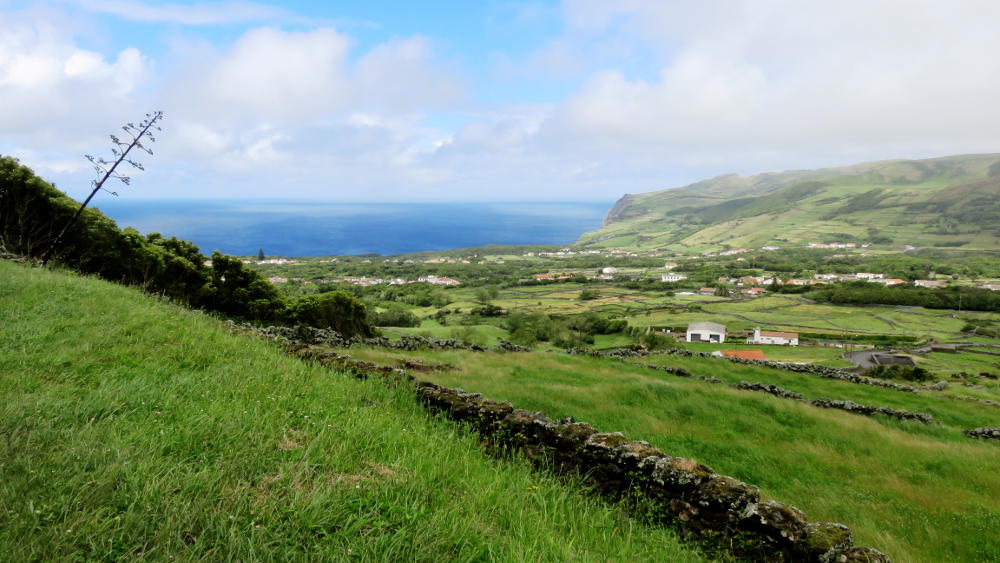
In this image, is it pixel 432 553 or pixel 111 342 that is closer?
pixel 432 553

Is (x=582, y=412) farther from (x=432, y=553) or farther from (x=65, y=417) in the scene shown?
(x=65, y=417)

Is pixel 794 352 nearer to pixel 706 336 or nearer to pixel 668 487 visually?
pixel 706 336

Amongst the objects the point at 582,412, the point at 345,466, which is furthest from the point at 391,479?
the point at 582,412

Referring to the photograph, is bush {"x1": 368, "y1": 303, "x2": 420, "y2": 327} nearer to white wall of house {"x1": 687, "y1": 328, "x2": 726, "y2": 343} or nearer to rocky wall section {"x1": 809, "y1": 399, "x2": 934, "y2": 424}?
white wall of house {"x1": 687, "y1": 328, "x2": 726, "y2": 343}

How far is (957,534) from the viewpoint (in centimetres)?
691

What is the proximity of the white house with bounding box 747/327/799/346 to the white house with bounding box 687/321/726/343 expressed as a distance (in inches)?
162

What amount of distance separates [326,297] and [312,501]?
23477mm

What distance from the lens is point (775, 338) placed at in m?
67.2

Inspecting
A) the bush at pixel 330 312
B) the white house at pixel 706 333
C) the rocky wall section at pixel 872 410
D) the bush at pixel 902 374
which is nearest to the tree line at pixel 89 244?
the bush at pixel 330 312

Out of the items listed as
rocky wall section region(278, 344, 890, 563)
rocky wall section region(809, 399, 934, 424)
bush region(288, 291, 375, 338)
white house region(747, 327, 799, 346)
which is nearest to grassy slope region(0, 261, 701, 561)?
rocky wall section region(278, 344, 890, 563)

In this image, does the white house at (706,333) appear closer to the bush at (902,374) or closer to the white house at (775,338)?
the white house at (775,338)

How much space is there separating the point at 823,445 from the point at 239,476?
1290 cm

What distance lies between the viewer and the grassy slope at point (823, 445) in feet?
23.6

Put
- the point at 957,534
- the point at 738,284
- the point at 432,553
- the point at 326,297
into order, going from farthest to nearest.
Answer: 1. the point at 738,284
2. the point at 326,297
3. the point at 957,534
4. the point at 432,553
